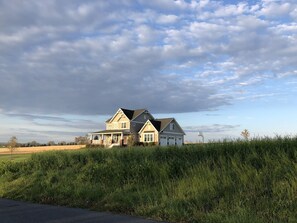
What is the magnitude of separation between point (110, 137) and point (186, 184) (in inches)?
2362

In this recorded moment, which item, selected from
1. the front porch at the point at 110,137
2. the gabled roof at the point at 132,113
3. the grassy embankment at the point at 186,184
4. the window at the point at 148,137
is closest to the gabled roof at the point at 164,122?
the window at the point at 148,137

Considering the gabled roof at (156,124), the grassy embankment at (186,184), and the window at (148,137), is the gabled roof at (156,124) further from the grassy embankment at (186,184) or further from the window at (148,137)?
the grassy embankment at (186,184)

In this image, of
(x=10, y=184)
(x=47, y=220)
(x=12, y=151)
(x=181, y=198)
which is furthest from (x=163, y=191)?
(x=12, y=151)

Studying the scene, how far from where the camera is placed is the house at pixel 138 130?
66369 millimetres

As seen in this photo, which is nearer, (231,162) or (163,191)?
(163,191)

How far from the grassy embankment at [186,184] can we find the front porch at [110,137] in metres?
49.0

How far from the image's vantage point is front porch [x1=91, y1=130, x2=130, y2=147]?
66312 millimetres

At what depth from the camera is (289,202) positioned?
24.6 feet

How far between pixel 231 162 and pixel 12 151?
64.6 m

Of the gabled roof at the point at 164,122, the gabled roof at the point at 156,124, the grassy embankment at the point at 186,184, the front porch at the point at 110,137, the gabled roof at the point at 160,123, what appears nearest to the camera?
the grassy embankment at the point at 186,184

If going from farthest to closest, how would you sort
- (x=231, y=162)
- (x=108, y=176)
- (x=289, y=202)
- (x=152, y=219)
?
(x=108, y=176) → (x=231, y=162) → (x=152, y=219) → (x=289, y=202)

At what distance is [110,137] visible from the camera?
228ft

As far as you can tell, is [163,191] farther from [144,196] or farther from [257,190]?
[257,190]

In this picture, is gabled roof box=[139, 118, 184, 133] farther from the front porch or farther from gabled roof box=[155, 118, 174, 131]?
the front porch
